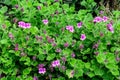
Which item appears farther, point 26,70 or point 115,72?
point 26,70

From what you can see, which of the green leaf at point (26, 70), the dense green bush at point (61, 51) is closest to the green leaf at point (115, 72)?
the dense green bush at point (61, 51)

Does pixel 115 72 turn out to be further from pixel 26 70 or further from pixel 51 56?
pixel 26 70

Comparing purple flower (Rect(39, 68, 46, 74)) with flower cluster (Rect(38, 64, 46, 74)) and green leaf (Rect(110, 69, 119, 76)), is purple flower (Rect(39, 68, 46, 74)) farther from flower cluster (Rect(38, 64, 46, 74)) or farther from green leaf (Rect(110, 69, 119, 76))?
green leaf (Rect(110, 69, 119, 76))

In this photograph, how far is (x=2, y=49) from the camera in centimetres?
306

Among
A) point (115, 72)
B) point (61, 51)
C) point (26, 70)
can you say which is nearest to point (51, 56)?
point (61, 51)

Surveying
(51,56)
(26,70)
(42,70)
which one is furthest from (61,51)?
(26,70)

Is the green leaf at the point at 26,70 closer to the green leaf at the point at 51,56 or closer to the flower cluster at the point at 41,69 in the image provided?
the flower cluster at the point at 41,69

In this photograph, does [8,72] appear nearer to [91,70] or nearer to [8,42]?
[8,42]

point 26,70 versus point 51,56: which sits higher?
point 51,56

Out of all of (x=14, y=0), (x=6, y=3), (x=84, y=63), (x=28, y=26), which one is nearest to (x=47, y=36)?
(x=28, y=26)

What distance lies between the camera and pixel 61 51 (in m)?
2.95

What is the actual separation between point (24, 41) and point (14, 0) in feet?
2.21

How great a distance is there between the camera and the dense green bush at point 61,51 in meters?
2.94

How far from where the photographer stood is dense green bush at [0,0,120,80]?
2.94 meters
